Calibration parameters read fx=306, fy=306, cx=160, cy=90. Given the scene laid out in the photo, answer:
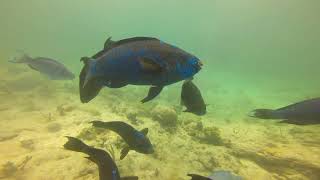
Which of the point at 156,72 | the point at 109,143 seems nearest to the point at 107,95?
the point at 109,143

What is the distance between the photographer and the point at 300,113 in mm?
3293

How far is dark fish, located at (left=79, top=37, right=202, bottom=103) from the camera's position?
2436 mm

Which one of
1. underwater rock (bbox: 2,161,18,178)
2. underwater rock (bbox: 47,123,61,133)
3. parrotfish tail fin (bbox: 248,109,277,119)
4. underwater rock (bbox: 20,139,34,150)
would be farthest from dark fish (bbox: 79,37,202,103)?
underwater rock (bbox: 47,123,61,133)

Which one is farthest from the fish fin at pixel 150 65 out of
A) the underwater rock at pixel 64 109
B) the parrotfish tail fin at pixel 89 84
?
the underwater rock at pixel 64 109

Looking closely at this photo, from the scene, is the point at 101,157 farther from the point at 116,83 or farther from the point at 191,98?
the point at 191,98

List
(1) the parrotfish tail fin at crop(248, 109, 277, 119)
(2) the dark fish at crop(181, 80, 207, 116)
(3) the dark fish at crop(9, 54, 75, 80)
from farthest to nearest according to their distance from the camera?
(3) the dark fish at crop(9, 54, 75, 80)
(2) the dark fish at crop(181, 80, 207, 116)
(1) the parrotfish tail fin at crop(248, 109, 277, 119)

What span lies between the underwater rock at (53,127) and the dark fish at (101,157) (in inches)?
211

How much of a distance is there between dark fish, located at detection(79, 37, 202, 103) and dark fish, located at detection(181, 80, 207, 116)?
165 cm

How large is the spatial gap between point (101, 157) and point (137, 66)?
1160mm

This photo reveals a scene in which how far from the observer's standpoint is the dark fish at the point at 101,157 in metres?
3.04

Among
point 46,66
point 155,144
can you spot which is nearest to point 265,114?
point 155,144

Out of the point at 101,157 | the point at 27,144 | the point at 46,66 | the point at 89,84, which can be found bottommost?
the point at 27,144

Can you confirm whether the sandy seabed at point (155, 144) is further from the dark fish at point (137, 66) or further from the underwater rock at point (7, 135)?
the dark fish at point (137, 66)

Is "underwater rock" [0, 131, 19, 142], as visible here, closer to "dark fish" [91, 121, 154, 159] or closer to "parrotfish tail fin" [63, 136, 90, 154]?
"dark fish" [91, 121, 154, 159]
